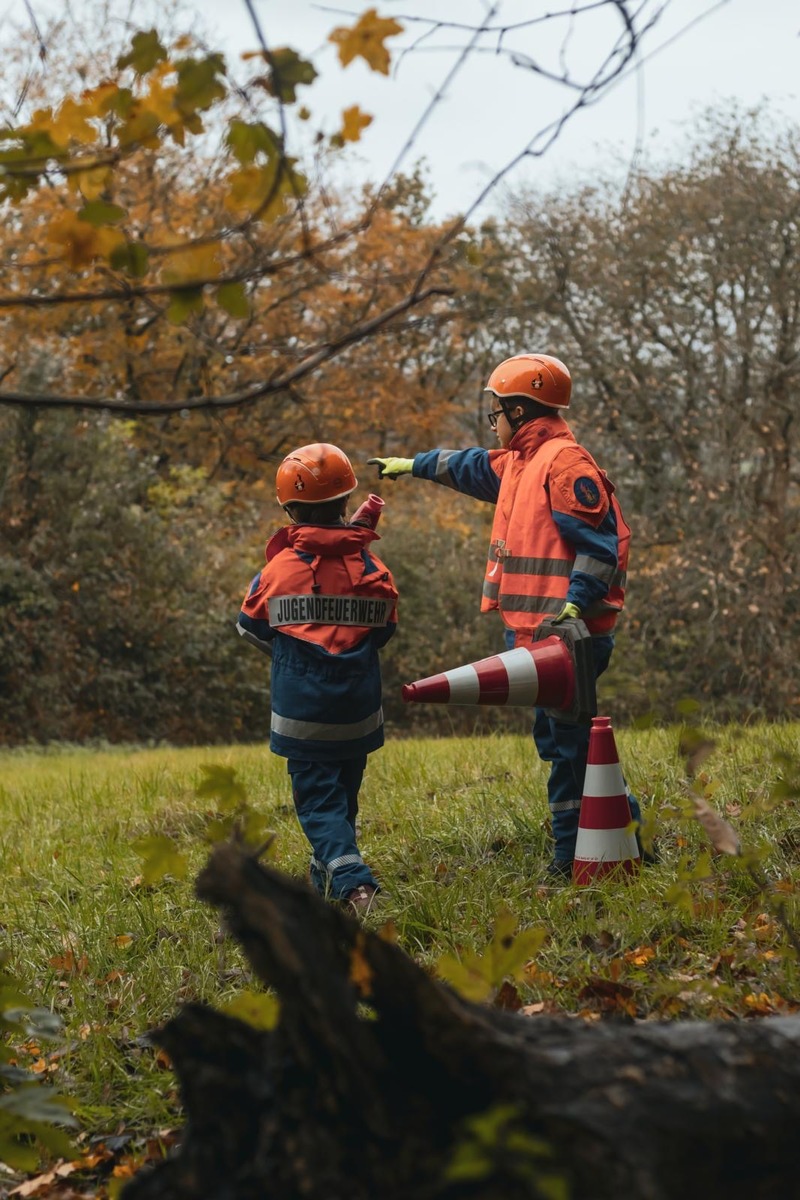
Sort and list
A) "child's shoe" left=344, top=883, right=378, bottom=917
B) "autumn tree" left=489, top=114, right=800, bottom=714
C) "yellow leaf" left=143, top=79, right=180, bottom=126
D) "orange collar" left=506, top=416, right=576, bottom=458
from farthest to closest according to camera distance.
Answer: "autumn tree" left=489, top=114, right=800, bottom=714 < "orange collar" left=506, top=416, right=576, bottom=458 < "child's shoe" left=344, top=883, right=378, bottom=917 < "yellow leaf" left=143, top=79, right=180, bottom=126

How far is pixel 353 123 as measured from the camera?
1806 millimetres

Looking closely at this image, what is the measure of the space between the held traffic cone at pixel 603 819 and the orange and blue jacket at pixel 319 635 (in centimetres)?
80

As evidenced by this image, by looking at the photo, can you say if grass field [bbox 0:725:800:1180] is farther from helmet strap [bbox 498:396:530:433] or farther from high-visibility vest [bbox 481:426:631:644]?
helmet strap [bbox 498:396:530:433]

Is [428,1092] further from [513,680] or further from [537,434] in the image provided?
[537,434]

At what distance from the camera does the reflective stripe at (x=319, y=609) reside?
14.0 ft

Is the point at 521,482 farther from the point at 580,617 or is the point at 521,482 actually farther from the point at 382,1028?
the point at 382,1028

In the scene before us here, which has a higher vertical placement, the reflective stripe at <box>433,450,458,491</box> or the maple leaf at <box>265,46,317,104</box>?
the maple leaf at <box>265,46,317,104</box>

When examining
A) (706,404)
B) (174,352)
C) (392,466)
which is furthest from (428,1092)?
(174,352)

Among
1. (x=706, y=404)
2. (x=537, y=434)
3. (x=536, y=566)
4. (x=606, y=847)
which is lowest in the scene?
(x=606, y=847)

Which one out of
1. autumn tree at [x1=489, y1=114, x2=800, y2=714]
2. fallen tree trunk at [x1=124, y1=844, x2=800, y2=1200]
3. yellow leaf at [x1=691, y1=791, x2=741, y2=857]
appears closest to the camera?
fallen tree trunk at [x1=124, y1=844, x2=800, y2=1200]

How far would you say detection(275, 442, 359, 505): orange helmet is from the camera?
4.32 metres

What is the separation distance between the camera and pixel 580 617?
4215 mm

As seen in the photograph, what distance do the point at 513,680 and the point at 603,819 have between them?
548 millimetres

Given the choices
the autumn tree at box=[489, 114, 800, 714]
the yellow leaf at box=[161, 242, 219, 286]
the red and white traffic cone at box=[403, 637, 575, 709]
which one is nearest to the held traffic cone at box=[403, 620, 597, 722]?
the red and white traffic cone at box=[403, 637, 575, 709]
